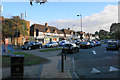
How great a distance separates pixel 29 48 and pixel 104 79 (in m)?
19.8

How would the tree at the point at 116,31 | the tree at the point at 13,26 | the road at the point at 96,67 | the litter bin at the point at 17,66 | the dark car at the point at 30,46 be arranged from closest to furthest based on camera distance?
1. the litter bin at the point at 17,66
2. the road at the point at 96,67
3. the dark car at the point at 30,46
4. the tree at the point at 13,26
5. the tree at the point at 116,31

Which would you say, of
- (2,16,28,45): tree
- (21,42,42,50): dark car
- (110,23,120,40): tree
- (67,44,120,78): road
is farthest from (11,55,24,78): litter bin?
(110,23,120,40): tree

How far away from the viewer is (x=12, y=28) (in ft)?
102

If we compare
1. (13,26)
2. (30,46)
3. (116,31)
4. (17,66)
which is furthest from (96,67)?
(116,31)

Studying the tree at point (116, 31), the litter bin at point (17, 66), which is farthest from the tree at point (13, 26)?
the tree at point (116, 31)

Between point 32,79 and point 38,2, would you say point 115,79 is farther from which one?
point 38,2

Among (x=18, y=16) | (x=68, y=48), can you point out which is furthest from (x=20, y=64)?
(x=18, y=16)

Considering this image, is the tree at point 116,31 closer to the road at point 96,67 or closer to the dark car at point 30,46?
the dark car at point 30,46

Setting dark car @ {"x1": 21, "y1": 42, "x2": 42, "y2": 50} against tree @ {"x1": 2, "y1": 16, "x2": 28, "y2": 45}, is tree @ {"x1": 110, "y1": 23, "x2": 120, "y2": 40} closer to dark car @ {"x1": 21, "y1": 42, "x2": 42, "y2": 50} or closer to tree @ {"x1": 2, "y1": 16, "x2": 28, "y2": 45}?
dark car @ {"x1": 21, "y1": 42, "x2": 42, "y2": 50}

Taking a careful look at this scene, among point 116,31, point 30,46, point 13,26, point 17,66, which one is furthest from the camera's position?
point 116,31

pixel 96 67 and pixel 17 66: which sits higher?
pixel 17 66

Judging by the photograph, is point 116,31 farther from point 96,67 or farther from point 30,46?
point 96,67

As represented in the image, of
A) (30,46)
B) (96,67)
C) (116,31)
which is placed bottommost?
(96,67)

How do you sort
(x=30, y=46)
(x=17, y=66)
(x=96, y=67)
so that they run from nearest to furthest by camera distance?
(x=17, y=66), (x=96, y=67), (x=30, y=46)
